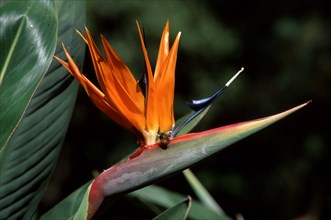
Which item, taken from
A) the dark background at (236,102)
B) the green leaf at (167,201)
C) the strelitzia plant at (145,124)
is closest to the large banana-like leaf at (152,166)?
the strelitzia plant at (145,124)

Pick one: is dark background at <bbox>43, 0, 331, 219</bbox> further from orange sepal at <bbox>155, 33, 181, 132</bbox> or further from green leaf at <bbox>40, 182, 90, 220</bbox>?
orange sepal at <bbox>155, 33, 181, 132</bbox>

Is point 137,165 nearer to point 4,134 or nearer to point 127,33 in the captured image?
point 4,134

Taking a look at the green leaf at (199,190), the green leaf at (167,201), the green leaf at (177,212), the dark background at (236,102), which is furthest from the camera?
the dark background at (236,102)

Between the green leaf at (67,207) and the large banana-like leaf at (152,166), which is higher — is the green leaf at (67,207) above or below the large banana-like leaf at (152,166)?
below

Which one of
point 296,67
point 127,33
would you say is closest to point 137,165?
point 127,33

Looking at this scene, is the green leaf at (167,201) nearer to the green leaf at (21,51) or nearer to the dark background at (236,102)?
the green leaf at (21,51)

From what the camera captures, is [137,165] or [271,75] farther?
[271,75]

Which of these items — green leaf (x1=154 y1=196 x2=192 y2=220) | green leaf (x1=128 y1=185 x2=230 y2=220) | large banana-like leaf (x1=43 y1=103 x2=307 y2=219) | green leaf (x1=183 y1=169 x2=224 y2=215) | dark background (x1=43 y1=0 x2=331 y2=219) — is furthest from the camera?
dark background (x1=43 y1=0 x2=331 y2=219)

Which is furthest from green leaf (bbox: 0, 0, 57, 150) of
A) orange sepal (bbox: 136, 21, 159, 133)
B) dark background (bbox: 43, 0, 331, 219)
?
dark background (bbox: 43, 0, 331, 219)
